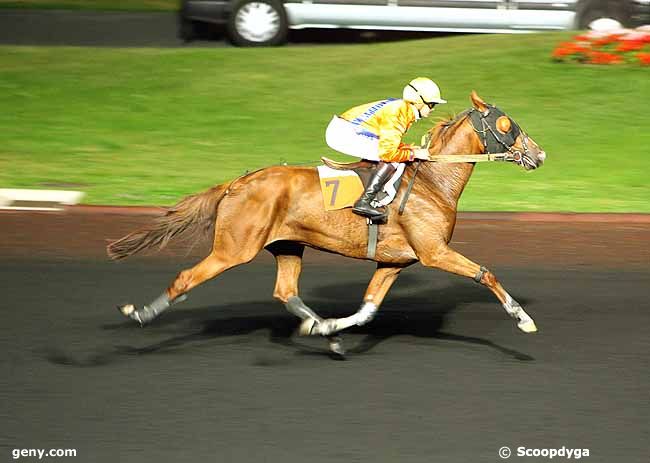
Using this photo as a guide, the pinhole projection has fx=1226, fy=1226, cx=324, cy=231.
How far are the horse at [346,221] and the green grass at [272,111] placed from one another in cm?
389

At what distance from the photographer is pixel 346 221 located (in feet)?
26.2

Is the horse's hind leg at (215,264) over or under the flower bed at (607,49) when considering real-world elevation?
over

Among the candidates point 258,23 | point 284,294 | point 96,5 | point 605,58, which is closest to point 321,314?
point 284,294

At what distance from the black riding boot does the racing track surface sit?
99cm

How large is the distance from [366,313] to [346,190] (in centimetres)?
83

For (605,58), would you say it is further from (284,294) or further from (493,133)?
(284,294)

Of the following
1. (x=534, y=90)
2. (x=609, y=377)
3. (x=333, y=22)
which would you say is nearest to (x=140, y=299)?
(x=609, y=377)

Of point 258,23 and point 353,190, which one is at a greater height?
point 353,190

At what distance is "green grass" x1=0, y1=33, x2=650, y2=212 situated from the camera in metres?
13.0

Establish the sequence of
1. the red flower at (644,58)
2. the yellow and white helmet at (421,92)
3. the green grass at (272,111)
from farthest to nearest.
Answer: the red flower at (644,58)
the green grass at (272,111)
the yellow and white helmet at (421,92)

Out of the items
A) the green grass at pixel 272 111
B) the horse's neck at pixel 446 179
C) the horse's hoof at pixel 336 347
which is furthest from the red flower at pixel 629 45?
the horse's hoof at pixel 336 347

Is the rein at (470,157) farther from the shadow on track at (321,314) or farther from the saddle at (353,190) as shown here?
the shadow on track at (321,314)

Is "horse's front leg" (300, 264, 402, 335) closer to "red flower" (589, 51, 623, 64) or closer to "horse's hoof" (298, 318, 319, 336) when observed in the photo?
"horse's hoof" (298, 318, 319, 336)

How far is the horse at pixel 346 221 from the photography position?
7.87 metres
